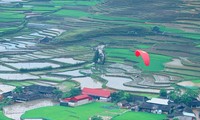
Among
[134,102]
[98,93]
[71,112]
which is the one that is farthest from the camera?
[98,93]

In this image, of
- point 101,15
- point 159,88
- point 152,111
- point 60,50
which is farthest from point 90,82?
point 101,15

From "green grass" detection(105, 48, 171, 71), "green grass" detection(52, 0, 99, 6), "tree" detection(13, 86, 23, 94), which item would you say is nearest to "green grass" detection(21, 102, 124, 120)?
"tree" detection(13, 86, 23, 94)

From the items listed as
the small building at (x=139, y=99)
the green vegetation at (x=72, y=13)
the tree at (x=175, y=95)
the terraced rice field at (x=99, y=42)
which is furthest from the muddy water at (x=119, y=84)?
the green vegetation at (x=72, y=13)

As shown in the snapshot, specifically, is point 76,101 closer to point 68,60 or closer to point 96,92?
point 96,92

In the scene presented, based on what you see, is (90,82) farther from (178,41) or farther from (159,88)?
(178,41)

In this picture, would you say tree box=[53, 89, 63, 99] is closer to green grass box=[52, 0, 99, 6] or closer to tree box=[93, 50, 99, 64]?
tree box=[93, 50, 99, 64]

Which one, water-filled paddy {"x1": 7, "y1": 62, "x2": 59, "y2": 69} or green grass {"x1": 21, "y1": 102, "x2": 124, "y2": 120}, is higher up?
green grass {"x1": 21, "y1": 102, "x2": 124, "y2": 120}

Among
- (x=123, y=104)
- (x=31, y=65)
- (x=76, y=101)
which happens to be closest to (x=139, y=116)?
(x=123, y=104)
